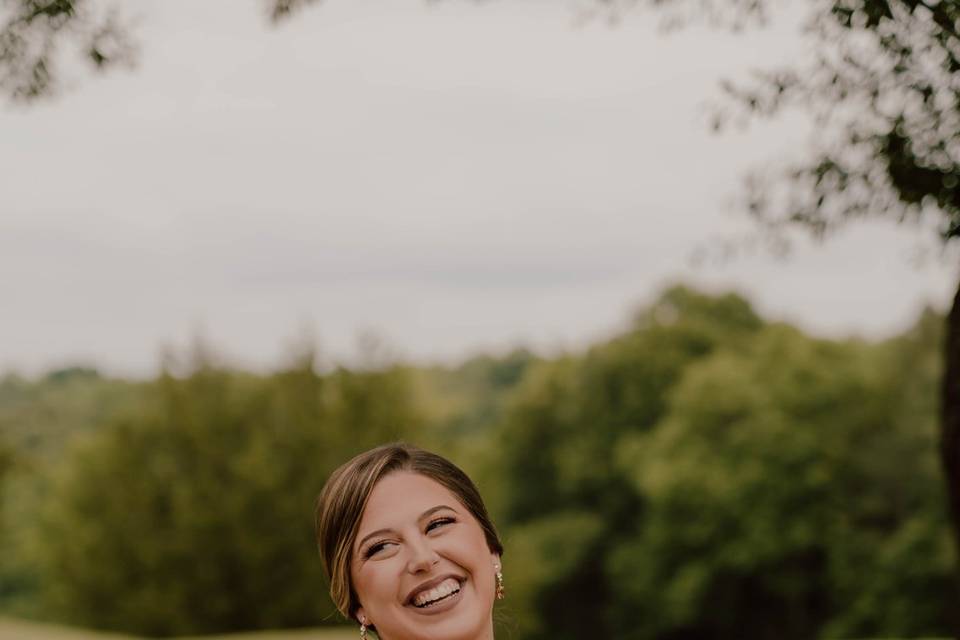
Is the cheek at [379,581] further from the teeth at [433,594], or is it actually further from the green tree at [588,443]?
the green tree at [588,443]

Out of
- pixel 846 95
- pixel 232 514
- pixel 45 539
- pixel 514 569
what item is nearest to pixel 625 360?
pixel 514 569

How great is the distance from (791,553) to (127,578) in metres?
20.1

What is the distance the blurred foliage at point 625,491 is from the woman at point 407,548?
30.2 m

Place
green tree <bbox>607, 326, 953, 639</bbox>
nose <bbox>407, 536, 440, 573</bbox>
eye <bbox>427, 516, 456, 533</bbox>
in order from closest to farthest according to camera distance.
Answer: nose <bbox>407, 536, 440, 573</bbox> < eye <bbox>427, 516, 456, 533</bbox> < green tree <bbox>607, 326, 953, 639</bbox>

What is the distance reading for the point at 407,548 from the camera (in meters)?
3.17

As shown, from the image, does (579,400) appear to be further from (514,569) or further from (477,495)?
(477,495)

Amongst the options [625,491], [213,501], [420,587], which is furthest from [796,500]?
[420,587]

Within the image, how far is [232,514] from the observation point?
37.5 meters

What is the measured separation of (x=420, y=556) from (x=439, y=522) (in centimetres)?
14

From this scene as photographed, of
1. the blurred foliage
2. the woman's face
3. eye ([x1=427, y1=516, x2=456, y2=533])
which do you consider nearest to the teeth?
the woman's face

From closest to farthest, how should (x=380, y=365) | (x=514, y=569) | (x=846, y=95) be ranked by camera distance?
(x=846, y=95)
(x=514, y=569)
(x=380, y=365)

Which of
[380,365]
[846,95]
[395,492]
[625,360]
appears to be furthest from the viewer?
[625,360]

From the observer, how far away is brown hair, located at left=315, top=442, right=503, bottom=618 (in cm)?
326

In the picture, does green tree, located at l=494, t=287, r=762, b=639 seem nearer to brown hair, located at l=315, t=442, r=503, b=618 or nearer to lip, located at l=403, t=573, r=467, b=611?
brown hair, located at l=315, t=442, r=503, b=618
